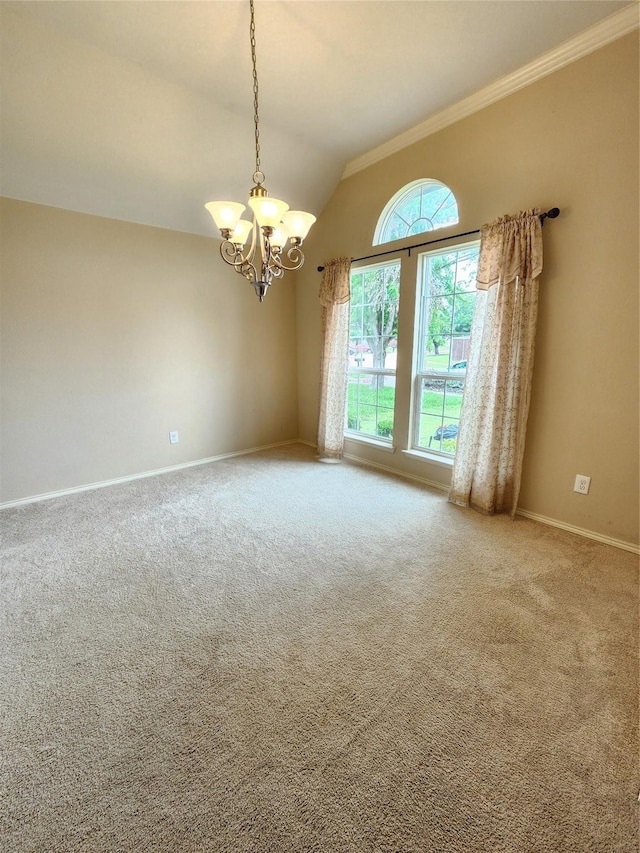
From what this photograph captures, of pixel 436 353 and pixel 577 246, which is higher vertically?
pixel 577 246

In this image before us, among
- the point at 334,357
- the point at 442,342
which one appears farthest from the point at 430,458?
the point at 334,357

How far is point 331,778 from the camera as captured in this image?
1.10m

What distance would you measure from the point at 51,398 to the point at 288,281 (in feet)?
9.26

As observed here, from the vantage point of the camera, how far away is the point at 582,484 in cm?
240

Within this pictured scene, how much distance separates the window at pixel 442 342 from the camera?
2924 mm

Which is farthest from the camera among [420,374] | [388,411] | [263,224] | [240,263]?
[388,411]

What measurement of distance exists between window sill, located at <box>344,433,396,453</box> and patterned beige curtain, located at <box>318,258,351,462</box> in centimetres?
13

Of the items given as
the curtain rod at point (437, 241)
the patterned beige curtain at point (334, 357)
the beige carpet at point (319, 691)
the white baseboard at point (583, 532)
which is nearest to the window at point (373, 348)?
the curtain rod at point (437, 241)

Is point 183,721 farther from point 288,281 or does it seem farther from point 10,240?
point 288,281

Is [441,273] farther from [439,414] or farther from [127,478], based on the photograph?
[127,478]

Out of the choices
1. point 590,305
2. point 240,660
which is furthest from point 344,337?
point 240,660

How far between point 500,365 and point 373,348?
149 centimetres

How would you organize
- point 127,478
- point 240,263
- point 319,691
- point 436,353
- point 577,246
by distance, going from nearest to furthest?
point 319,691
point 240,263
point 577,246
point 436,353
point 127,478

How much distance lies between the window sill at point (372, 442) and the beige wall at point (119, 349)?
121 cm
